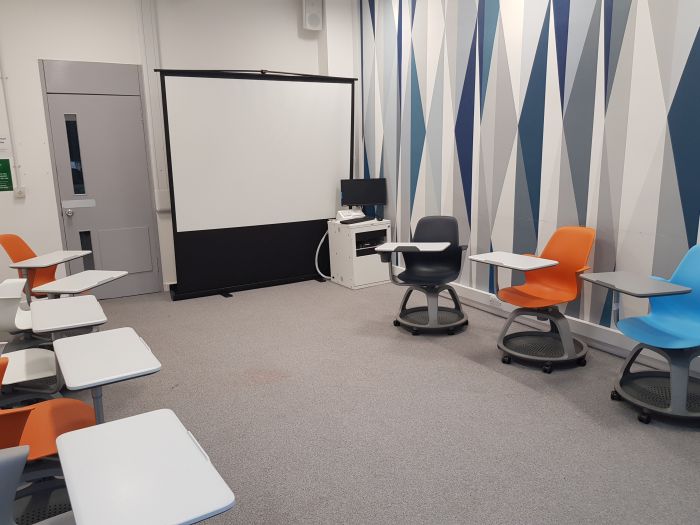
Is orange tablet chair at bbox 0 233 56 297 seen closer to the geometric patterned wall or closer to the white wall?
the white wall

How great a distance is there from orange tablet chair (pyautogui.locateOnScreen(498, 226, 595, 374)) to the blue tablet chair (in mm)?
450

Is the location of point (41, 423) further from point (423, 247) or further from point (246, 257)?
point (246, 257)

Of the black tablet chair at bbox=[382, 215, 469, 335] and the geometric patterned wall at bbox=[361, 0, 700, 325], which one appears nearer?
the geometric patterned wall at bbox=[361, 0, 700, 325]

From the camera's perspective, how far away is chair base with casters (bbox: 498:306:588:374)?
3381 mm

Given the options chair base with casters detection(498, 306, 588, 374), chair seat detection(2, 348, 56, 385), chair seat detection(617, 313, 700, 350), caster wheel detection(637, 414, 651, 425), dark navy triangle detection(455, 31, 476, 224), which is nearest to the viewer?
chair seat detection(2, 348, 56, 385)

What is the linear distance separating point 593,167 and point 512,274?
1168 millimetres

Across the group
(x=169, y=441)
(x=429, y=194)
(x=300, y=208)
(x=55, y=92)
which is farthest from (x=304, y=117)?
(x=169, y=441)

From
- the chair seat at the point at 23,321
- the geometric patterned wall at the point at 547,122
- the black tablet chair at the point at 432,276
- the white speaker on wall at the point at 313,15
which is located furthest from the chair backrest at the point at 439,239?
the white speaker on wall at the point at 313,15

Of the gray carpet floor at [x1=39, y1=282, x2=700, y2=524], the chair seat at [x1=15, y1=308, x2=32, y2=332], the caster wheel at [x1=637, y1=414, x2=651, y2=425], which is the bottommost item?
the gray carpet floor at [x1=39, y1=282, x2=700, y2=524]

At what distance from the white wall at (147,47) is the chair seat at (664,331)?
4.54 meters

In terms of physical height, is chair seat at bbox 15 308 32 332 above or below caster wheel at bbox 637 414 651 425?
above

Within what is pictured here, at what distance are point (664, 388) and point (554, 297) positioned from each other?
842mm

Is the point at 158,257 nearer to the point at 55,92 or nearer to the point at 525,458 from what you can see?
the point at 55,92

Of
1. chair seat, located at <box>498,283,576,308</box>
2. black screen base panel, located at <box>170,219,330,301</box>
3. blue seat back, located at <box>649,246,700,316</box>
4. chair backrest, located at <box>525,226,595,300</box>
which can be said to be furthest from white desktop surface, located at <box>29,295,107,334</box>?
blue seat back, located at <box>649,246,700,316</box>
